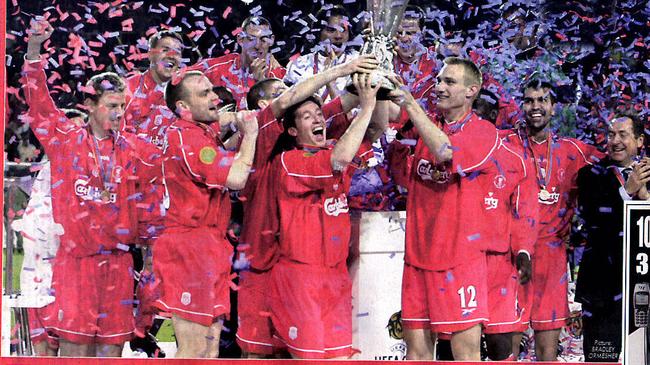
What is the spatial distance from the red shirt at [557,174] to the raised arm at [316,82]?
1.96ft

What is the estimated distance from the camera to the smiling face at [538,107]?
3.86 m

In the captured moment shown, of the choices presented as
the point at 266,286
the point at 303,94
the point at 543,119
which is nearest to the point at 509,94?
the point at 543,119

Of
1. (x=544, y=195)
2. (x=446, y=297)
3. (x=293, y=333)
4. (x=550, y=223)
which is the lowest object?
(x=293, y=333)

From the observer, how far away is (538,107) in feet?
12.7

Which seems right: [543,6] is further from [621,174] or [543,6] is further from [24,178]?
[24,178]

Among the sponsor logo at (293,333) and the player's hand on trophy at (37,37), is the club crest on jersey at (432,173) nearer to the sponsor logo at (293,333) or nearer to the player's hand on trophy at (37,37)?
the sponsor logo at (293,333)

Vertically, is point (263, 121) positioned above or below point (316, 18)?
below

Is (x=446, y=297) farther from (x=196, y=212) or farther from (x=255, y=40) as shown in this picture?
(x=255, y=40)

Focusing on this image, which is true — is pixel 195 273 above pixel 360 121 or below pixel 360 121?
below

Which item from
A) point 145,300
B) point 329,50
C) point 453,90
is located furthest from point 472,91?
point 145,300

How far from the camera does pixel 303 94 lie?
3.84m

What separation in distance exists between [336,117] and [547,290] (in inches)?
39.1

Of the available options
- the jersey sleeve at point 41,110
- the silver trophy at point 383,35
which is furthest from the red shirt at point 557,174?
the jersey sleeve at point 41,110

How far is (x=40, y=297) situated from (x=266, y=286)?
2.70 ft
